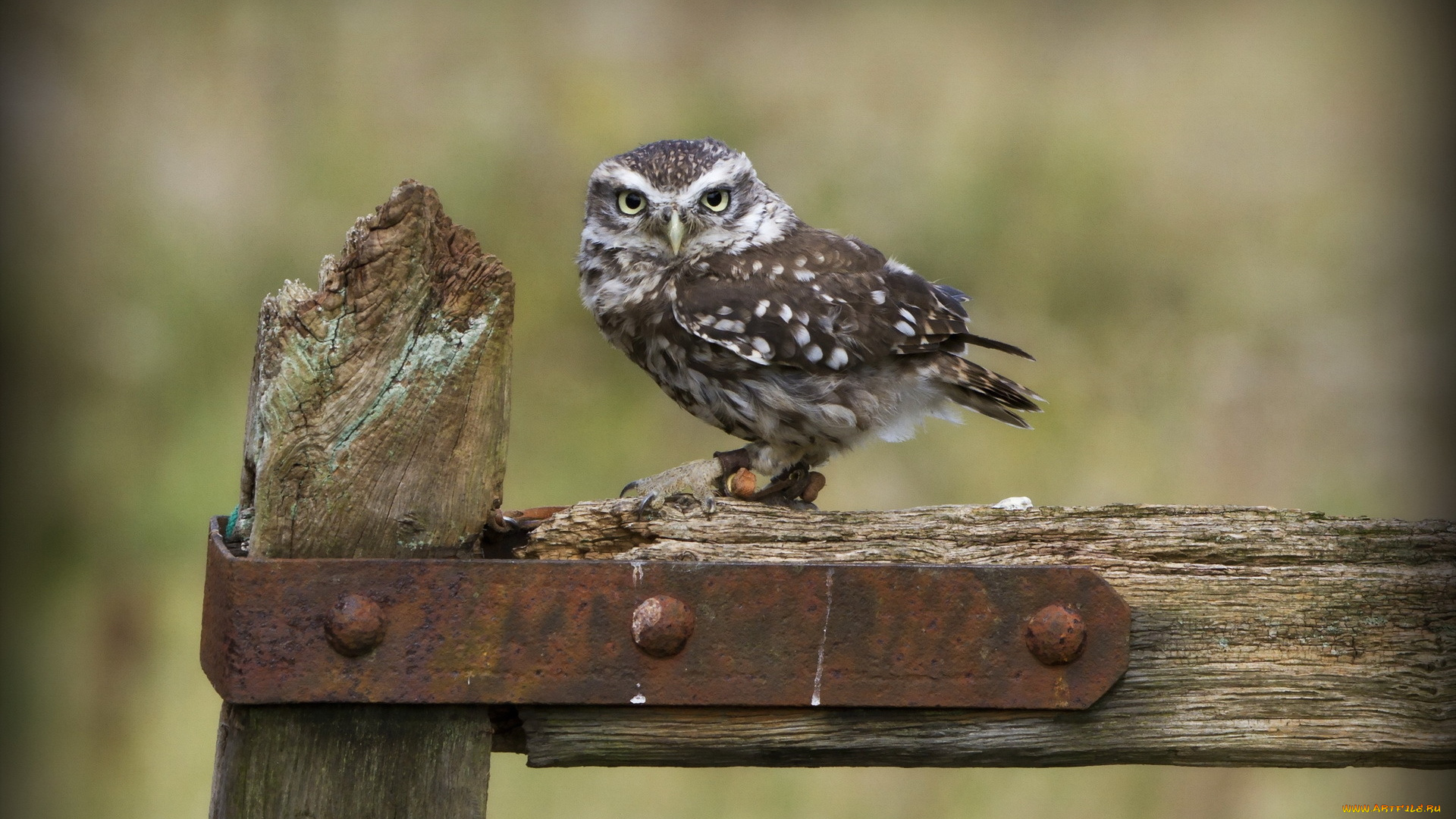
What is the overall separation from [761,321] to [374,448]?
54.9 inches

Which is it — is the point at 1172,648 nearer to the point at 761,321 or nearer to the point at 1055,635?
the point at 1055,635

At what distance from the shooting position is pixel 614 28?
3.41 meters

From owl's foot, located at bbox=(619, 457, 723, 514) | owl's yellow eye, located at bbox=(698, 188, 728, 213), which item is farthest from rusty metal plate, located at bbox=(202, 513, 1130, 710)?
owl's yellow eye, located at bbox=(698, 188, 728, 213)

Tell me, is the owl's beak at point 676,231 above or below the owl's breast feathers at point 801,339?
above

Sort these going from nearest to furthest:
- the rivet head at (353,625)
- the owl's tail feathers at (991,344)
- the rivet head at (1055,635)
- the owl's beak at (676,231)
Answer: the rivet head at (353,625) < the rivet head at (1055,635) < the owl's tail feathers at (991,344) < the owl's beak at (676,231)

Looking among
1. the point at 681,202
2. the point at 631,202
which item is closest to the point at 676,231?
the point at 681,202

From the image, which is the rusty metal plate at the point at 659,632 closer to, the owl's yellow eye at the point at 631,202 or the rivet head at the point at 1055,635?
the rivet head at the point at 1055,635

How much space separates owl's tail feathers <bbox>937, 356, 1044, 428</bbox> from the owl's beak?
71 centimetres

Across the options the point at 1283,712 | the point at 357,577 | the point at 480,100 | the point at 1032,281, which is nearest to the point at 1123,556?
the point at 1283,712

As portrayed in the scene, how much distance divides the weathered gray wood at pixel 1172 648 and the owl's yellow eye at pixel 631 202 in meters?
1.62

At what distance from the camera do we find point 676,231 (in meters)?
3.26

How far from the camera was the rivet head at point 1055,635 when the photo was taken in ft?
5.52

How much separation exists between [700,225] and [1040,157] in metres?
0.88

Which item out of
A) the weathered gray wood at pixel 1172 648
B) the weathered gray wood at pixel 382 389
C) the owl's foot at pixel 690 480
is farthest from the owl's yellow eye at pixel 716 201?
the weathered gray wood at pixel 382 389
